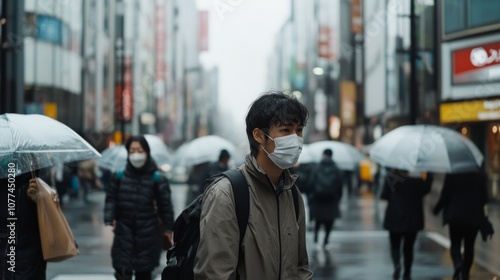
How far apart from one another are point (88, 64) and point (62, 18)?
9372mm

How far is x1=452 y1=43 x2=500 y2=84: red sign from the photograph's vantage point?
23422 millimetres

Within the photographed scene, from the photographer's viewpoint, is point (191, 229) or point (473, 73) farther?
point (473, 73)

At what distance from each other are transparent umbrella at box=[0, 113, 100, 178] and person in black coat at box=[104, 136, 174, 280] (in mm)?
1406

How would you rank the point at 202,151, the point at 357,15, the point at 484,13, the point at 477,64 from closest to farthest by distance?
the point at 202,151
the point at 484,13
the point at 477,64
the point at 357,15

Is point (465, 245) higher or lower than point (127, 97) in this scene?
lower

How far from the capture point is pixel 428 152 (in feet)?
35.2

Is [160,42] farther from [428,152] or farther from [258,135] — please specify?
[258,135]

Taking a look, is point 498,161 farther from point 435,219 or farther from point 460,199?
point 460,199

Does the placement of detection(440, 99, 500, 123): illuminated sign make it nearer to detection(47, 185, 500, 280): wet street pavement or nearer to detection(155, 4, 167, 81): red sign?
detection(47, 185, 500, 280): wet street pavement

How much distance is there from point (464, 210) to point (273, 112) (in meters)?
6.85

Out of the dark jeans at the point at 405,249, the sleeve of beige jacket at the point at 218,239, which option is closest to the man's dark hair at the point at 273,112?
the sleeve of beige jacket at the point at 218,239

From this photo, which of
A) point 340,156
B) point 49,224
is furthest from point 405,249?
point 340,156

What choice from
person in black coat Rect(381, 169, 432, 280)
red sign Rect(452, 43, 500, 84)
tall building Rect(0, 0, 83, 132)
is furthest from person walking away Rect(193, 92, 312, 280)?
tall building Rect(0, 0, 83, 132)

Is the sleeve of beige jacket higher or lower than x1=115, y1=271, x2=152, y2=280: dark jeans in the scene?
higher
